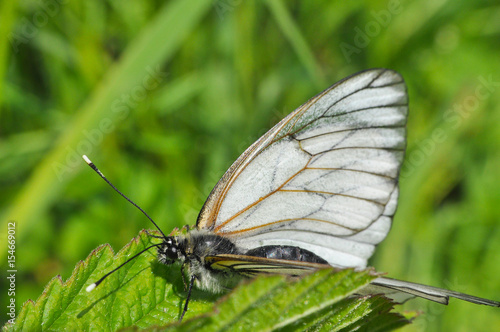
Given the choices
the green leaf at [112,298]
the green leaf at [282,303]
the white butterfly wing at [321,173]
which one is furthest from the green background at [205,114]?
the green leaf at [282,303]

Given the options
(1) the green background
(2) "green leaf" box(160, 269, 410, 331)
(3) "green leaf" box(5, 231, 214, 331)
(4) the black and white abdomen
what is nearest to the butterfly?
(4) the black and white abdomen

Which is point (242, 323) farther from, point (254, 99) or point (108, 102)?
point (254, 99)

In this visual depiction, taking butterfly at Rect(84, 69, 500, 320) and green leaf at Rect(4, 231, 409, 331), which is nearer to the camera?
green leaf at Rect(4, 231, 409, 331)

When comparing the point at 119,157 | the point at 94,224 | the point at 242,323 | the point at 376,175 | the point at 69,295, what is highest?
the point at 119,157

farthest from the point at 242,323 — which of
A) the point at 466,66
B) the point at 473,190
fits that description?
the point at 466,66

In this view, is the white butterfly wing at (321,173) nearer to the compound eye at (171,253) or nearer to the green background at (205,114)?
the compound eye at (171,253)

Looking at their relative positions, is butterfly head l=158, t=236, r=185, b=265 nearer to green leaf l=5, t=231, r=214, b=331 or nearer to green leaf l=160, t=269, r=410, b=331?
green leaf l=5, t=231, r=214, b=331

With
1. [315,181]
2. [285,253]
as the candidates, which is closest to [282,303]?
[285,253]
